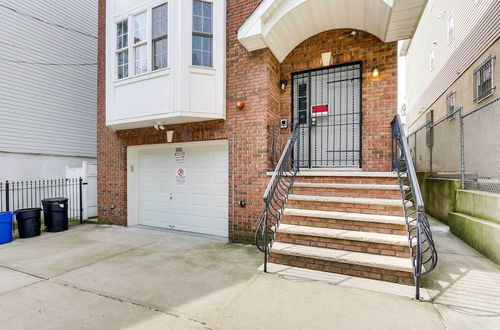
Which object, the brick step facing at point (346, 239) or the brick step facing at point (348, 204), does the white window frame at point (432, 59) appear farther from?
the brick step facing at point (346, 239)

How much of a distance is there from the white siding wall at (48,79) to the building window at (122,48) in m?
4.14

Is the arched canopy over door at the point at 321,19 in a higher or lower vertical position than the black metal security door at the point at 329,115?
higher

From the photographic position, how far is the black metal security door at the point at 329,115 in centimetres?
525

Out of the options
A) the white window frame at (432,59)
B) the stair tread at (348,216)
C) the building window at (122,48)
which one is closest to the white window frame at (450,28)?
the white window frame at (432,59)

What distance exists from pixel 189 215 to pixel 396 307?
4.81 metres

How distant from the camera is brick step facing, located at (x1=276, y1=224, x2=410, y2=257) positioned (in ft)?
10.3

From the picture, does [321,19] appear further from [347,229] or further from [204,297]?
[204,297]

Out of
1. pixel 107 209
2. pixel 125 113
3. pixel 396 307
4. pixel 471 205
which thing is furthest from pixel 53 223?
pixel 471 205

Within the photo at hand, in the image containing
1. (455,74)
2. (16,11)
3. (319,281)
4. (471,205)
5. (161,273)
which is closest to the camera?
(319,281)

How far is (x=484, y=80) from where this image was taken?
22.1 feet

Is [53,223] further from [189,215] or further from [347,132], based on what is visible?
[347,132]

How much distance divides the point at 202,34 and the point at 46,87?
6684 mm

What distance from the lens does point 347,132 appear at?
5332mm

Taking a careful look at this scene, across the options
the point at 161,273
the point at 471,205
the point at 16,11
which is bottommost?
the point at 161,273
